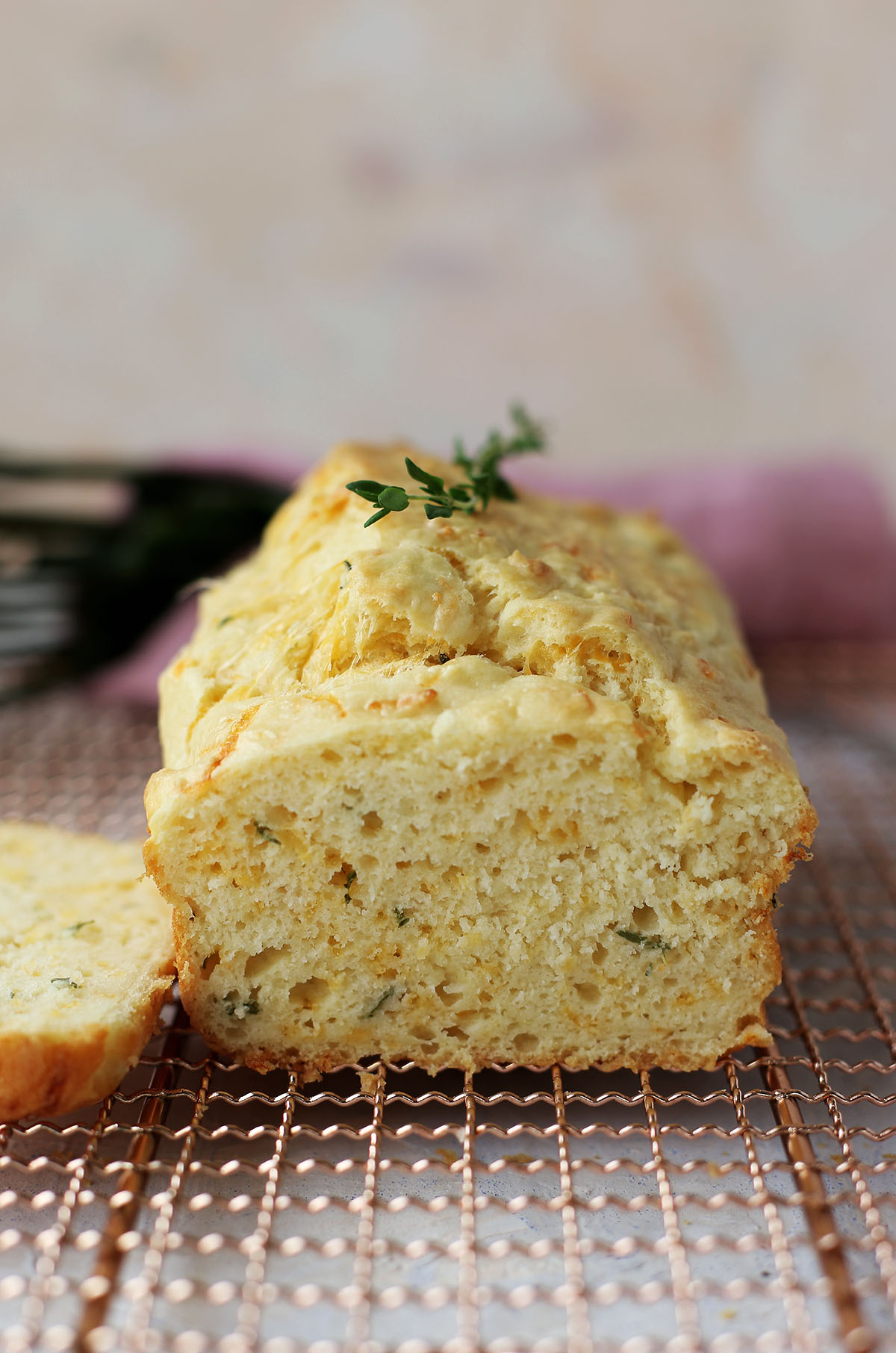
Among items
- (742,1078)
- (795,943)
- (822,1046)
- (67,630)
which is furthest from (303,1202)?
(67,630)

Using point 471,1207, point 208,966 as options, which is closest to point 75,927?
point 208,966

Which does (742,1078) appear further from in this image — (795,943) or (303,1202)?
(303,1202)

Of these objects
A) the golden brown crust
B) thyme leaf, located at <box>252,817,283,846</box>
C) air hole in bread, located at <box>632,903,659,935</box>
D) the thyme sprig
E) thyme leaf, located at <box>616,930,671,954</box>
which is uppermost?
the thyme sprig

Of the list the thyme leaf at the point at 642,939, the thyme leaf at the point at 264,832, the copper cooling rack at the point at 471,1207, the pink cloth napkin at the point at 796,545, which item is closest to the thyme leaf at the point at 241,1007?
the copper cooling rack at the point at 471,1207

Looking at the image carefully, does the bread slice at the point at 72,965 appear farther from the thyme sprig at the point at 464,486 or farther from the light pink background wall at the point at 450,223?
the light pink background wall at the point at 450,223

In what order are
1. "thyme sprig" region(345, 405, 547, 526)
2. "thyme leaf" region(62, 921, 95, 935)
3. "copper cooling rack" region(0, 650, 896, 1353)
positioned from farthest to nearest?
"thyme sprig" region(345, 405, 547, 526)
"thyme leaf" region(62, 921, 95, 935)
"copper cooling rack" region(0, 650, 896, 1353)

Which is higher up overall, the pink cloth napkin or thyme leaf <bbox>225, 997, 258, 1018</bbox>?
the pink cloth napkin

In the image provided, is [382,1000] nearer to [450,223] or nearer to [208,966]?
[208,966]

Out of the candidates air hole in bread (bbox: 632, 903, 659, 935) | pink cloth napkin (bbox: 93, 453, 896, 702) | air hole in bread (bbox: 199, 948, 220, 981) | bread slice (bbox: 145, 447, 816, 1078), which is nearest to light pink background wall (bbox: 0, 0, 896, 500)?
pink cloth napkin (bbox: 93, 453, 896, 702)

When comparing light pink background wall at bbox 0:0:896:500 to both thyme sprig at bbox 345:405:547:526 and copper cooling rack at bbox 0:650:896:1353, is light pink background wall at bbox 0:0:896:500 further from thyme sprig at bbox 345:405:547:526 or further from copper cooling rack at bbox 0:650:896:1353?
copper cooling rack at bbox 0:650:896:1353

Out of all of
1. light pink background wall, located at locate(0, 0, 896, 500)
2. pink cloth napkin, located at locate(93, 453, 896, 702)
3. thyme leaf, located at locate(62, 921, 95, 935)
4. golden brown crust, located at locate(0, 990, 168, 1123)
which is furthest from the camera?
light pink background wall, located at locate(0, 0, 896, 500)
